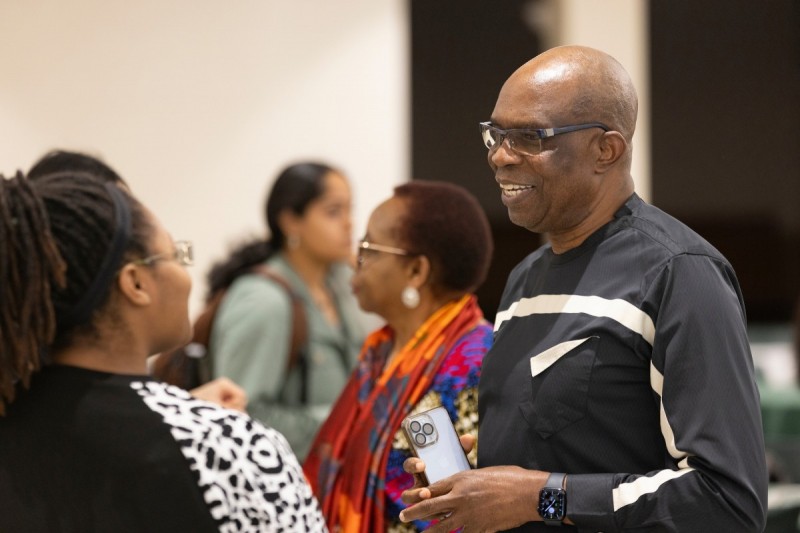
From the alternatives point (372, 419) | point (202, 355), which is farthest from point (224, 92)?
point (372, 419)

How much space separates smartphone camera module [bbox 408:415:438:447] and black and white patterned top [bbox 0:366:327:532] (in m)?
0.25

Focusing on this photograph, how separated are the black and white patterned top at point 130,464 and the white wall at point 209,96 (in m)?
3.49

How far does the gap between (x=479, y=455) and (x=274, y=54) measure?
12.9ft

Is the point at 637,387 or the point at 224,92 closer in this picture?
the point at 637,387

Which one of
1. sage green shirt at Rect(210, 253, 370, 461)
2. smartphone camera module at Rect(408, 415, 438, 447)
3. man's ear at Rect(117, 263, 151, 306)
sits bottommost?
sage green shirt at Rect(210, 253, 370, 461)

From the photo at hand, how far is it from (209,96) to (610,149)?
392 centimetres

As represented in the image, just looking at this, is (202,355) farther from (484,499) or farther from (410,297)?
(484,499)

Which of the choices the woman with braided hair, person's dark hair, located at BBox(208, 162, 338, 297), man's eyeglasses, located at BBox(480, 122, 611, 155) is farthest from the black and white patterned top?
person's dark hair, located at BBox(208, 162, 338, 297)

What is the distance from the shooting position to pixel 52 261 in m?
1.61

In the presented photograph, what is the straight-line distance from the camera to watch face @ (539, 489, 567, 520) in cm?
157

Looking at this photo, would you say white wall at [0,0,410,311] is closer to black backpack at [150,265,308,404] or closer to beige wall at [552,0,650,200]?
beige wall at [552,0,650,200]

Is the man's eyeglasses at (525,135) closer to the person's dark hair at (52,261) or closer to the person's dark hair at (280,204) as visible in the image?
the person's dark hair at (52,261)

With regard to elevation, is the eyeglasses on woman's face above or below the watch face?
above

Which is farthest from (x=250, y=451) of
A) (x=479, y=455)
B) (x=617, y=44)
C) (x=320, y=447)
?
(x=617, y=44)
